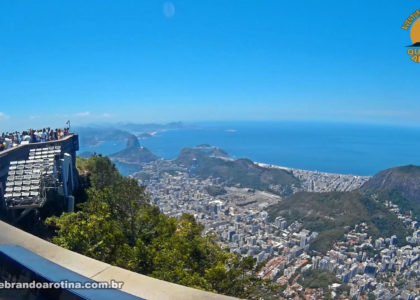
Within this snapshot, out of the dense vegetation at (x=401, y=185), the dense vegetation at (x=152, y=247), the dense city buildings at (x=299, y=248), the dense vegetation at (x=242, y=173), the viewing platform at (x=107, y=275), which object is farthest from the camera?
the dense vegetation at (x=242, y=173)

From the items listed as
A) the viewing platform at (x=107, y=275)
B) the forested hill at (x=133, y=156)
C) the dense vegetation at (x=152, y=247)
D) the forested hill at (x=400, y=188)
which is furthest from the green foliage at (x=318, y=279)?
the forested hill at (x=133, y=156)

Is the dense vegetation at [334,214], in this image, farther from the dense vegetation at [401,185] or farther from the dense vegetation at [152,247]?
the dense vegetation at [152,247]

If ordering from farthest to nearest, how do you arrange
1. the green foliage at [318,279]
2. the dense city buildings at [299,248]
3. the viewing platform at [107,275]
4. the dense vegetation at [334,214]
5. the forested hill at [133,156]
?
the forested hill at [133,156] → the dense vegetation at [334,214] → the dense city buildings at [299,248] → the green foliage at [318,279] → the viewing platform at [107,275]

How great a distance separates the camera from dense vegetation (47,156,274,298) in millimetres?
4055

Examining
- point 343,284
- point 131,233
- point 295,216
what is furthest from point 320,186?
point 131,233

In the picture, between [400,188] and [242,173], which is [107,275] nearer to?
[400,188]

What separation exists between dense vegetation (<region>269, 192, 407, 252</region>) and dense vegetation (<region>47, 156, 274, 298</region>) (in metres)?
21.5

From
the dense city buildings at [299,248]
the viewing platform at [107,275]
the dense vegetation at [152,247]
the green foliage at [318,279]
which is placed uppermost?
the viewing platform at [107,275]

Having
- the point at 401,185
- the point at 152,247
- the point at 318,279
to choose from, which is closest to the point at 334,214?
the point at 318,279

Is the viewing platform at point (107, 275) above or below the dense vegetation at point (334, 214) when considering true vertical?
above

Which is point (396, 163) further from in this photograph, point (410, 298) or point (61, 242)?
point (61, 242)

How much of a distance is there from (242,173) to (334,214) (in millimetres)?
27992

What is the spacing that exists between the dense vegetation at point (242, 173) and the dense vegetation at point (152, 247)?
1716 inches

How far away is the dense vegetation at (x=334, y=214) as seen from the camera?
27.0 metres
